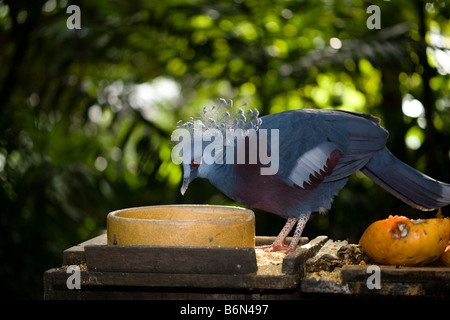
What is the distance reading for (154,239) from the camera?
1206 mm

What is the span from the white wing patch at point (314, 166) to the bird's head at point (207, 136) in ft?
0.55

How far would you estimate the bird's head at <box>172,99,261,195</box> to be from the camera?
140 cm

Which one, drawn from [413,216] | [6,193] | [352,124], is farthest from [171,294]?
[6,193]

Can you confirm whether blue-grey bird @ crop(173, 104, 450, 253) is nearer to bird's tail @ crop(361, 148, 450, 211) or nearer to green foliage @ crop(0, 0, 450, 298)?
bird's tail @ crop(361, 148, 450, 211)

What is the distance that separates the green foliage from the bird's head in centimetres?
107

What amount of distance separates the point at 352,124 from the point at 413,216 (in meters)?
1.23

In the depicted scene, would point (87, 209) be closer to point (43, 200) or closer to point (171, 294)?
point (43, 200)

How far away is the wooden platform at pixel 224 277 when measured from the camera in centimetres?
112

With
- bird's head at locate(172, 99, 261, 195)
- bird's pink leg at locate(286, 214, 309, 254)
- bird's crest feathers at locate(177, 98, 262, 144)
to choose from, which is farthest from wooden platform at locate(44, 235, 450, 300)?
bird's crest feathers at locate(177, 98, 262, 144)

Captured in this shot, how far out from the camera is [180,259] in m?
1.15

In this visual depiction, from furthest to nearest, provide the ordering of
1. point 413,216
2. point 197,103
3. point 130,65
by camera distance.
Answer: point 197,103 → point 130,65 → point 413,216

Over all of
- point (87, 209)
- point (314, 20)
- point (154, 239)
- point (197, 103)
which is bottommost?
point (87, 209)

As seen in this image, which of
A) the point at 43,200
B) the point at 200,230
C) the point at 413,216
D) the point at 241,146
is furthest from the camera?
the point at 43,200

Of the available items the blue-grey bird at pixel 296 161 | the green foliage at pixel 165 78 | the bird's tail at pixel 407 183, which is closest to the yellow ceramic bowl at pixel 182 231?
the blue-grey bird at pixel 296 161
